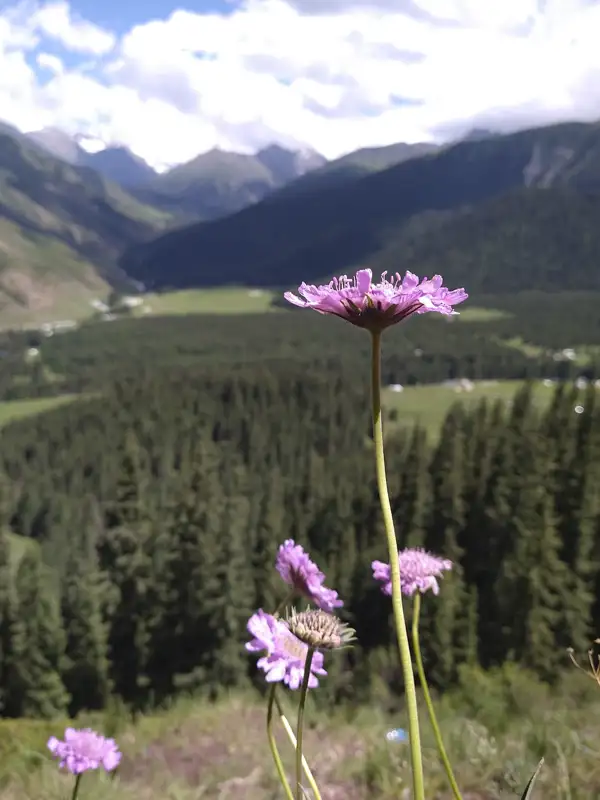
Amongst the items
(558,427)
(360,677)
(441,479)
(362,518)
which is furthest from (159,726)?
(362,518)

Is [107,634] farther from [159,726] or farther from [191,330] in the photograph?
[191,330]

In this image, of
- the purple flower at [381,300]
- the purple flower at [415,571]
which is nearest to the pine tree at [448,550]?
the purple flower at [415,571]

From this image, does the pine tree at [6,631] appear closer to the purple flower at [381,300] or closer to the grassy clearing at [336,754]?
the grassy clearing at [336,754]

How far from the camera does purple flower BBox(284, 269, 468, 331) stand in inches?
70.1

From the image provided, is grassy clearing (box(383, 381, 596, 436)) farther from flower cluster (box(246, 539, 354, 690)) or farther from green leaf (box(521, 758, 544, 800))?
green leaf (box(521, 758, 544, 800))

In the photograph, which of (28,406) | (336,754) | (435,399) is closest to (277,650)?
(336,754)

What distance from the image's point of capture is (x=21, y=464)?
94875mm

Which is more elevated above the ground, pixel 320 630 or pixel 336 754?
pixel 320 630

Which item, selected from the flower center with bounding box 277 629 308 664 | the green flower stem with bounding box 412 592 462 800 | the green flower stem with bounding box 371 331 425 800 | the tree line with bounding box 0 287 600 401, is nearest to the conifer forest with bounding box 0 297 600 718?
the green flower stem with bounding box 412 592 462 800

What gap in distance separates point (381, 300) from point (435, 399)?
401ft

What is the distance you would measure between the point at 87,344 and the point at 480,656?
558ft

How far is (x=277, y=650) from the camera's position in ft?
7.63

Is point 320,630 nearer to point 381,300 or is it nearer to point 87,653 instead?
point 381,300

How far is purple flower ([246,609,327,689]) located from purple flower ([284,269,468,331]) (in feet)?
3.07
